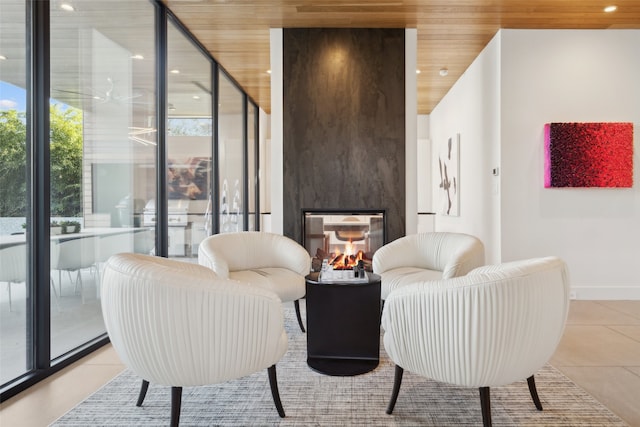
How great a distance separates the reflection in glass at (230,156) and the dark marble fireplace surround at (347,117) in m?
1.46

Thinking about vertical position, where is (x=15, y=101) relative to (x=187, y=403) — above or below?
above

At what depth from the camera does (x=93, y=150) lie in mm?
2855

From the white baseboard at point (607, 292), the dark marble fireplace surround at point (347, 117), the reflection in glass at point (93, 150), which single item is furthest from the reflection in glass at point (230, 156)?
the white baseboard at point (607, 292)

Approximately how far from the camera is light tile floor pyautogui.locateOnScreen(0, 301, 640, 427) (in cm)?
202

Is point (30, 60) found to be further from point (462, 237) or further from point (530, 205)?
point (530, 205)

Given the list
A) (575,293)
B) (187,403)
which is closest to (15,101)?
(187,403)

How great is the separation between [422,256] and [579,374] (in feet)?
4.30

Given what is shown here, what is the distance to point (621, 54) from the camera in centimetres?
427

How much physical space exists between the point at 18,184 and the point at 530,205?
4296mm

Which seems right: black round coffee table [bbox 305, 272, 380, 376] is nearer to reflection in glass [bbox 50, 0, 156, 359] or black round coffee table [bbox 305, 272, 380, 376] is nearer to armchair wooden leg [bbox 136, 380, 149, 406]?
armchair wooden leg [bbox 136, 380, 149, 406]

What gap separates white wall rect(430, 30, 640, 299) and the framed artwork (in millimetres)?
1469

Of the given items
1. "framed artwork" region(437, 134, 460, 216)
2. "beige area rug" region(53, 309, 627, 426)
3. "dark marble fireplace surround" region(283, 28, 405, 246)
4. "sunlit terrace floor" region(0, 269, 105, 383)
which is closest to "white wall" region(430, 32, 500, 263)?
"framed artwork" region(437, 134, 460, 216)

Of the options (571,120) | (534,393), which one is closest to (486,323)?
(534,393)

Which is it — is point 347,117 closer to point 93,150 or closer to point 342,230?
point 342,230
